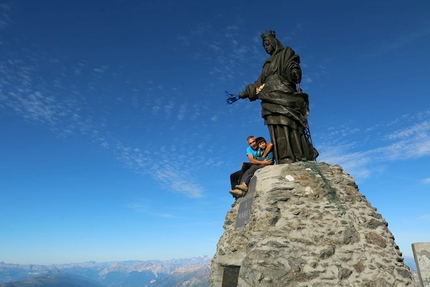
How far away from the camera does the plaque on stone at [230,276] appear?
7363 millimetres

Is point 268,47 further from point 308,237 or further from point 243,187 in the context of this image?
point 308,237

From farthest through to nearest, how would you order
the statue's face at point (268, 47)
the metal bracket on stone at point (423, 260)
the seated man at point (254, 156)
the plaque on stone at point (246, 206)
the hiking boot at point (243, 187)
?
1. the statue's face at point (268, 47)
2. the seated man at point (254, 156)
3. the hiking boot at point (243, 187)
4. the plaque on stone at point (246, 206)
5. the metal bracket on stone at point (423, 260)

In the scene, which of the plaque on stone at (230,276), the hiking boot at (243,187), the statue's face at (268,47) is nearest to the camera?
the plaque on stone at (230,276)

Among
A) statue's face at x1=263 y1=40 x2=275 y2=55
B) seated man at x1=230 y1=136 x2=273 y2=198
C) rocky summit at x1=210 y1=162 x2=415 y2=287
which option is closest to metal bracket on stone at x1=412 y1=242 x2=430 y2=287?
rocky summit at x1=210 y1=162 x2=415 y2=287

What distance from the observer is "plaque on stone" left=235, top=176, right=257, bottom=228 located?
793 centimetres

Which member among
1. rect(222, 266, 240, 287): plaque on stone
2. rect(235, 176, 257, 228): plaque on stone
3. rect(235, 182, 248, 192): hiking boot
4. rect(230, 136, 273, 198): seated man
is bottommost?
rect(222, 266, 240, 287): plaque on stone

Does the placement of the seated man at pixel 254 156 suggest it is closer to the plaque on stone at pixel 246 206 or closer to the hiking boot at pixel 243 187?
the hiking boot at pixel 243 187

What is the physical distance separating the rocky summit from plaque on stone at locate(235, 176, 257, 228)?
0.11 ft

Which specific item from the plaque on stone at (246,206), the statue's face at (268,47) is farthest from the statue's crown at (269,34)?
the plaque on stone at (246,206)

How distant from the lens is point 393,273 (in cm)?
620

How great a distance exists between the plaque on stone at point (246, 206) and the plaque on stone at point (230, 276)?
1157 mm

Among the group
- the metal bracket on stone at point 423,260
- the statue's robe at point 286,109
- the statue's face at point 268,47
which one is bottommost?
the metal bracket on stone at point 423,260

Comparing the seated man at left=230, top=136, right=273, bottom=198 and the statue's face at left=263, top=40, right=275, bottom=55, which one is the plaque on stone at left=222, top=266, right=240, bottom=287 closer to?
the seated man at left=230, top=136, right=273, bottom=198

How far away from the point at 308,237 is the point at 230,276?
243cm
